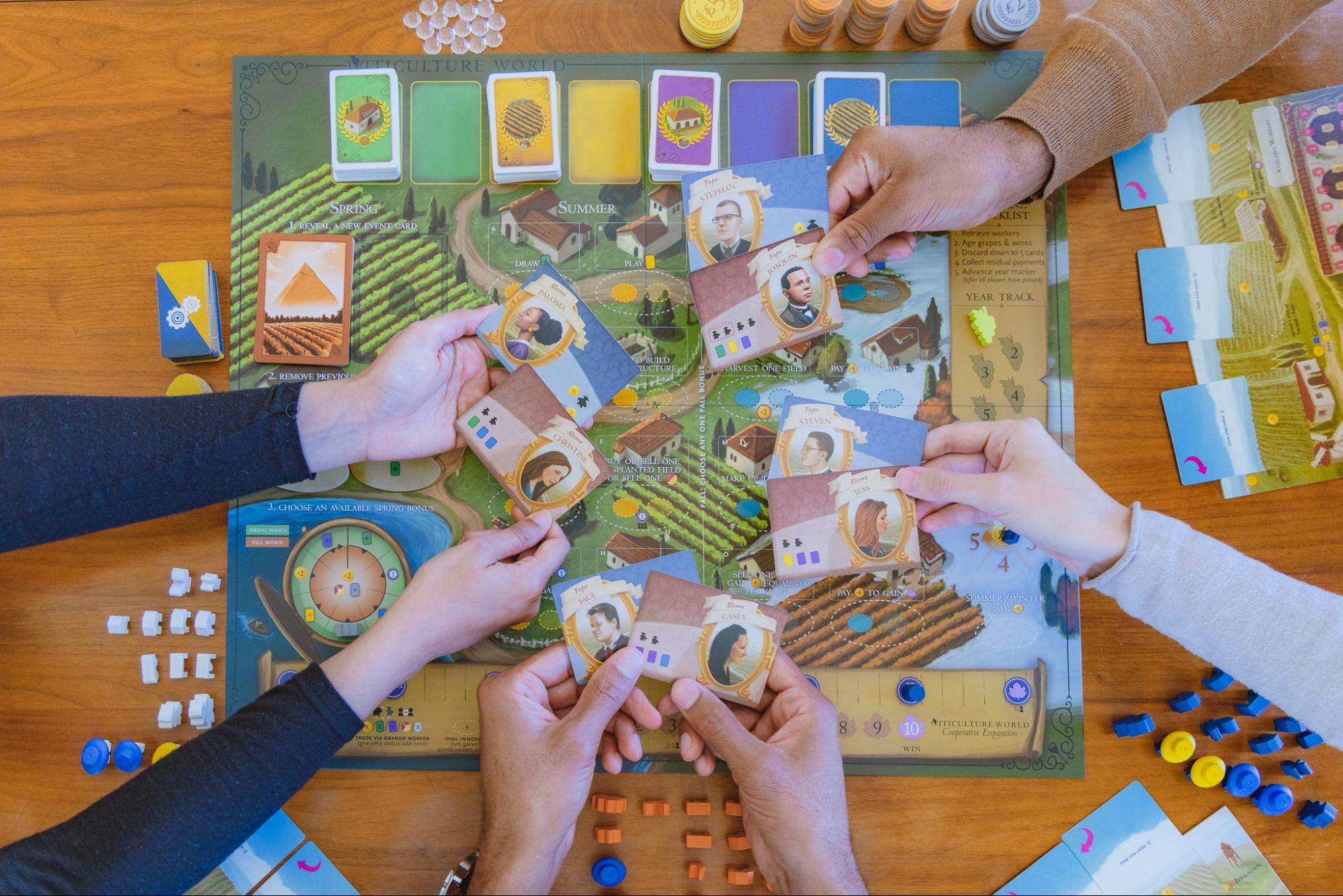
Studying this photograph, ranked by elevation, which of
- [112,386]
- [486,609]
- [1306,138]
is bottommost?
[486,609]

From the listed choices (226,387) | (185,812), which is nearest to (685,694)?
(185,812)

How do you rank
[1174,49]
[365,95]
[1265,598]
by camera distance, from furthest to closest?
[365,95] → [1174,49] → [1265,598]

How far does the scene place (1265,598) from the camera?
1.14 metres

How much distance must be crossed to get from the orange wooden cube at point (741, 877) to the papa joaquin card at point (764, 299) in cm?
79

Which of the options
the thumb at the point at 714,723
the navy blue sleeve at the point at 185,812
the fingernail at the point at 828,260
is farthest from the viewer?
the fingernail at the point at 828,260

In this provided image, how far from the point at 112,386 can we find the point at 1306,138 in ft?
6.56

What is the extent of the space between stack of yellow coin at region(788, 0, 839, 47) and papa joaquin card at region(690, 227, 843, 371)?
326 millimetres

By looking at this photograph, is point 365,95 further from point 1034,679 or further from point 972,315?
point 1034,679

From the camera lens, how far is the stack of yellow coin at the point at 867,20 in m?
1.28

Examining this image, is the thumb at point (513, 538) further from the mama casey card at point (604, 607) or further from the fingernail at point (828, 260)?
the fingernail at point (828, 260)

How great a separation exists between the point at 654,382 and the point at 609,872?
2.49ft

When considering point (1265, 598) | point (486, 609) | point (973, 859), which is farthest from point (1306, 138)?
point (486, 609)

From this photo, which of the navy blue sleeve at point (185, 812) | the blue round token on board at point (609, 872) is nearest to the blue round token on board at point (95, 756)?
the navy blue sleeve at point (185, 812)

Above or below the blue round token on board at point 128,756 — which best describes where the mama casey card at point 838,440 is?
above
